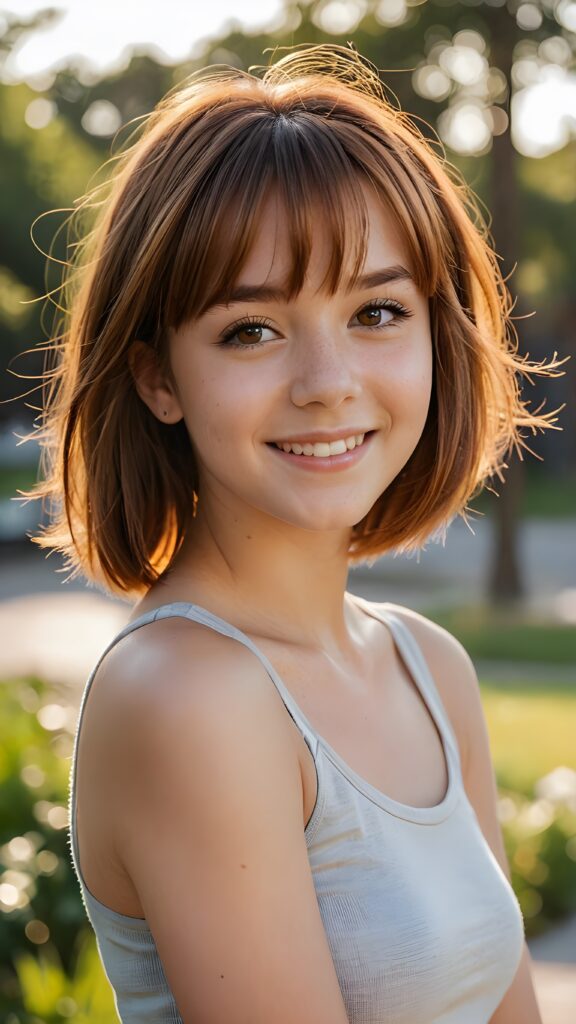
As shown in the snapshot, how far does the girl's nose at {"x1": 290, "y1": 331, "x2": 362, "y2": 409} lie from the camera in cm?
164

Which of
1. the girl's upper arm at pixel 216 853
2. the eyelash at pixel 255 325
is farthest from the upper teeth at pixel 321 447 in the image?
the girl's upper arm at pixel 216 853

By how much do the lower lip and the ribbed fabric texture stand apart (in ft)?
0.75

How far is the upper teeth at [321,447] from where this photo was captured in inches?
66.5

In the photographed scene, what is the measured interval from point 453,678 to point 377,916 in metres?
0.61

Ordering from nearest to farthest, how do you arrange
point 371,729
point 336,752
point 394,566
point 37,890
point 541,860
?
point 336,752 < point 371,729 < point 37,890 < point 541,860 < point 394,566

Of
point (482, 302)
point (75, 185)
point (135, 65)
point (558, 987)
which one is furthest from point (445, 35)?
point (135, 65)

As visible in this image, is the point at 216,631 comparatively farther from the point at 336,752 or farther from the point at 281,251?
the point at 281,251

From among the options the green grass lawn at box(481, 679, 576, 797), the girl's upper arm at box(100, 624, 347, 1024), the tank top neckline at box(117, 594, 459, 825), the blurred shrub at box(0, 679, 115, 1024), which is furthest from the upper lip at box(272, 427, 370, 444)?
the green grass lawn at box(481, 679, 576, 797)

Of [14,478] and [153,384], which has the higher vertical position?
[153,384]

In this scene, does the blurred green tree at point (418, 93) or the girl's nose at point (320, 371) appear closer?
the girl's nose at point (320, 371)

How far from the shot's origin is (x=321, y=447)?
1.70 meters

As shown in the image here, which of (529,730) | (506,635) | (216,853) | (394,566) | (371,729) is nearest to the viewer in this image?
(216,853)

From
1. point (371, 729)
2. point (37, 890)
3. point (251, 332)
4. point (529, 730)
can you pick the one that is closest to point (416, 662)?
point (371, 729)

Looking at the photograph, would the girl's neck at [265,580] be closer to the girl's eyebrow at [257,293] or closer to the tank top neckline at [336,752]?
the tank top neckline at [336,752]
